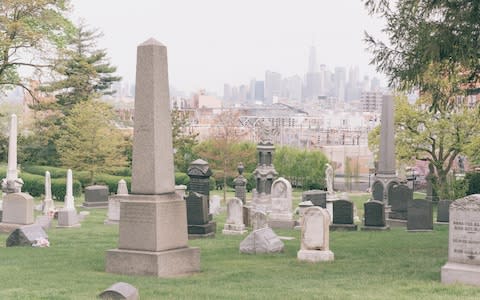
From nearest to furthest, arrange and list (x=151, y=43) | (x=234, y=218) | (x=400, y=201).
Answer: (x=151, y=43) < (x=234, y=218) < (x=400, y=201)

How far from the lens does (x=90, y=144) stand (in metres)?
43.2

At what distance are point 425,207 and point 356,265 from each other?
27.9ft

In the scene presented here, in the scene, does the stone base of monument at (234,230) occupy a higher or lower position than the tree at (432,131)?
lower

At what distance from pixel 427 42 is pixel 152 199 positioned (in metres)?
6.10

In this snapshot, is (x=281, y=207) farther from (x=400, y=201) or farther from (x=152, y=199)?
(x=152, y=199)

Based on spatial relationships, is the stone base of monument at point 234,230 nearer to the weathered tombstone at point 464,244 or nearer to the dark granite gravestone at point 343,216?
the dark granite gravestone at point 343,216

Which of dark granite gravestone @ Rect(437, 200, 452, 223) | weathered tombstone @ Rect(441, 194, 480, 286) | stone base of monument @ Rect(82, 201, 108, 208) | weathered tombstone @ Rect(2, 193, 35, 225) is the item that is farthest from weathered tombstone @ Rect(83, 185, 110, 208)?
weathered tombstone @ Rect(441, 194, 480, 286)

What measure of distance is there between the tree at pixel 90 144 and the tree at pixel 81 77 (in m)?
2.73

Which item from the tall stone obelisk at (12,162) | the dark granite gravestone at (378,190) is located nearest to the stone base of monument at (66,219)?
the tall stone obelisk at (12,162)

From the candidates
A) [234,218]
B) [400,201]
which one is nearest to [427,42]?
[234,218]

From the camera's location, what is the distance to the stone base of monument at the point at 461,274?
435 inches

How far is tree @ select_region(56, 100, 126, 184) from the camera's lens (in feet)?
142

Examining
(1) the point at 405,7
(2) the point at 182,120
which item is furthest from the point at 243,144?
(1) the point at 405,7

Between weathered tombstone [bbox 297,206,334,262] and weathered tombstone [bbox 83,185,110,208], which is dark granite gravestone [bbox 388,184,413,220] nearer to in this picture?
weathered tombstone [bbox 297,206,334,262]
